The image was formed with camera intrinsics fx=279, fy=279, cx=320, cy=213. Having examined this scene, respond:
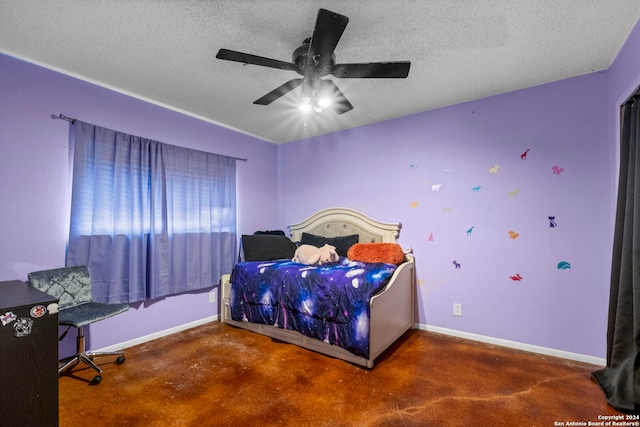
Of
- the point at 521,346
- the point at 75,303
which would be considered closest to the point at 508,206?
the point at 521,346

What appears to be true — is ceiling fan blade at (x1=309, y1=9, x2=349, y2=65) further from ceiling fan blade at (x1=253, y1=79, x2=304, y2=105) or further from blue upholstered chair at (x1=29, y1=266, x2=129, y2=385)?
blue upholstered chair at (x1=29, y1=266, x2=129, y2=385)

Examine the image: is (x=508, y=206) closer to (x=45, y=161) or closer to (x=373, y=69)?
(x=373, y=69)

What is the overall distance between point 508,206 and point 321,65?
2135 millimetres

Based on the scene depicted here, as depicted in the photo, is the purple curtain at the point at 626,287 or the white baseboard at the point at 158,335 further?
the white baseboard at the point at 158,335

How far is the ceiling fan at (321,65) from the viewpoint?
4.66 feet

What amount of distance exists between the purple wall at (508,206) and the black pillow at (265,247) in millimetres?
1091

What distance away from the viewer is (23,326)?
53.8 inches

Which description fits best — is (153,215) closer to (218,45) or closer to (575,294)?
(218,45)

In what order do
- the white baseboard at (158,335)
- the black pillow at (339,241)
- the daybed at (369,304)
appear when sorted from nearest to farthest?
1. the daybed at (369,304)
2. the white baseboard at (158,335)
3. the black pillow at (339,241)

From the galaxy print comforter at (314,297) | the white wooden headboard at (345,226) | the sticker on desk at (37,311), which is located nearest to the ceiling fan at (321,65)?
the galaxy print comforter at (314,297)

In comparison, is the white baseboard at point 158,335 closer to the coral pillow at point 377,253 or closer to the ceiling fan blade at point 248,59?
the coral pillow at point 377,253

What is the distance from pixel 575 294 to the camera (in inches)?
90.8

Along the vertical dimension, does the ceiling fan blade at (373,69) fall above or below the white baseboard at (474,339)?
above

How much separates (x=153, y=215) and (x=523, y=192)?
3.49 m
